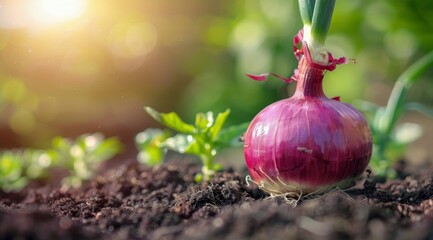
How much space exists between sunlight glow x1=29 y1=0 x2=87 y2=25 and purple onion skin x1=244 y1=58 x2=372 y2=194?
2623 millimetres

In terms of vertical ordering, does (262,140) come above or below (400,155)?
above

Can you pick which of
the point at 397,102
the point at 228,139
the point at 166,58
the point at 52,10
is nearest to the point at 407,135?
the point at 397,102

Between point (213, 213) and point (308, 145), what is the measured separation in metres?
0.29

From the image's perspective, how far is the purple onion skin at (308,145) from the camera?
1.46 meters

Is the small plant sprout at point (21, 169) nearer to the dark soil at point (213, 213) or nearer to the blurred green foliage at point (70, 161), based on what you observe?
the blurred green foliage at point (70, 161)

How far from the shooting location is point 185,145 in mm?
1918

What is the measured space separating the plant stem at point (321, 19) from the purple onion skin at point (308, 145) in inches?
6.6

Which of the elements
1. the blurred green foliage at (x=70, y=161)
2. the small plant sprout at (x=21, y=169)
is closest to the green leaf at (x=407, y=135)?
the blurred green foliage at (x=70, y=161)

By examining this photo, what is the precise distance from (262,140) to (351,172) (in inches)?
9.7

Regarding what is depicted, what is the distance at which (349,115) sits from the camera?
1516 millimetres

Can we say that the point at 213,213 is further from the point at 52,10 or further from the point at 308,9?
the point at 52,10

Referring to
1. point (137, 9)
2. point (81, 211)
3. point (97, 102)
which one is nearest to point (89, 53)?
point (97, 102)

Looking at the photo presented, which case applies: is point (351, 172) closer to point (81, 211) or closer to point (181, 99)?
point (81, 211)

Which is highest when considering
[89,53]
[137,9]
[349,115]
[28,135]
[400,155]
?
[137,9]
